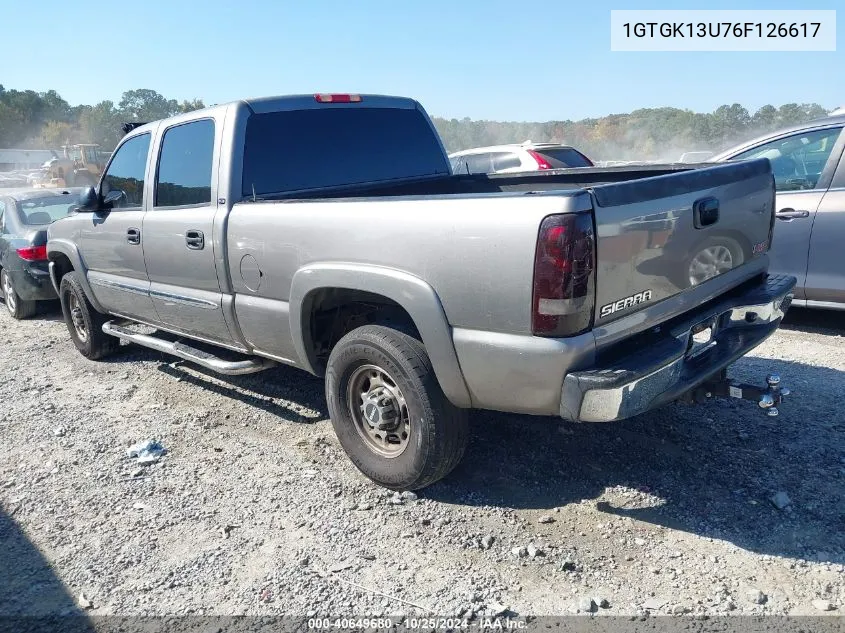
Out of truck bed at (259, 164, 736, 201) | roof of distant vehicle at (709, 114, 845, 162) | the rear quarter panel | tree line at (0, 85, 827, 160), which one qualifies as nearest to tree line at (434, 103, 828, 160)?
tree line at (0, 85, 827, 160)

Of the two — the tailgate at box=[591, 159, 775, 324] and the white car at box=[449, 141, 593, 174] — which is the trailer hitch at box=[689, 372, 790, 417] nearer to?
the tailgate at box=[591, 159, 775, 324]

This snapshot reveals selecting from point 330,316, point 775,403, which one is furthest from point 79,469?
point 775,403

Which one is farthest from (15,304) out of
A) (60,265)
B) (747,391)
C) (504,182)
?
(747,391)

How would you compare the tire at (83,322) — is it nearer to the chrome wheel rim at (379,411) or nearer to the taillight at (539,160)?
the chrome wheel rim at (379,411)

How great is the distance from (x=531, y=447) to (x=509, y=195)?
1.76 meters

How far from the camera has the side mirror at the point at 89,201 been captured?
16.6 ft

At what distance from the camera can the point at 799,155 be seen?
5543 millimetres

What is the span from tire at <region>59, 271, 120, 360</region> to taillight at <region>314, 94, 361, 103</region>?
2.85 meters

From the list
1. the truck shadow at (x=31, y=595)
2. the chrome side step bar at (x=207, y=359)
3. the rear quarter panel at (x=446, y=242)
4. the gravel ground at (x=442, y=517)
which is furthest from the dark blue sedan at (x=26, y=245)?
the rear quarter panel at (x=446, y=242)

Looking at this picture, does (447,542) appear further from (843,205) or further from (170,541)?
(843,205)

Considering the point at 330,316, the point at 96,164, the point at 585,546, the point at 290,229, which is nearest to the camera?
the point at 585,546

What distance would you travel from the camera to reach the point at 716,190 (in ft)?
10.3

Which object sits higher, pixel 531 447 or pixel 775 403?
pixel 775 403

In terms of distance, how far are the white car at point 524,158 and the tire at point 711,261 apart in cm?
686
